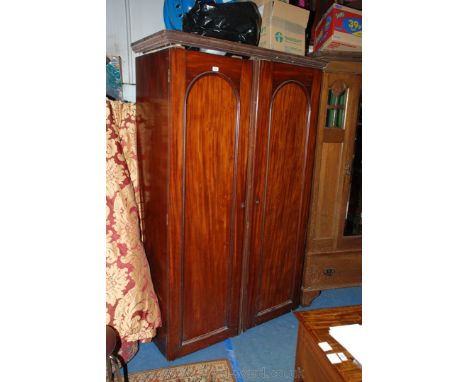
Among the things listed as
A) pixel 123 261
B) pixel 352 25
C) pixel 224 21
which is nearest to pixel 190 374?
pixel 123 261

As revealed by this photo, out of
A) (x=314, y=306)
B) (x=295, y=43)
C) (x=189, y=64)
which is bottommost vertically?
(x=314, y=306)

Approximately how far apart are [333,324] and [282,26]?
1677 mm

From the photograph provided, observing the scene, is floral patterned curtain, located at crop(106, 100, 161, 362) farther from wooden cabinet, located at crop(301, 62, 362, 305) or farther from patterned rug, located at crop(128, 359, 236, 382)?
wooden cabinet, located at crop(301, 62, 362, 305)

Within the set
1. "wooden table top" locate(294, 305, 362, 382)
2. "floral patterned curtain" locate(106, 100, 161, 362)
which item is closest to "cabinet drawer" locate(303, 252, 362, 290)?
"floral patterned curtain" locate(106, 100, 161, 362)

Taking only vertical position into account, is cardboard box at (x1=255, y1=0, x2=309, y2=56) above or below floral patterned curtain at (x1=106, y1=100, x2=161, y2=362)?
above

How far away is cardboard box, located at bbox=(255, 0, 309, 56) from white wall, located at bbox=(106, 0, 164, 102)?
71cm

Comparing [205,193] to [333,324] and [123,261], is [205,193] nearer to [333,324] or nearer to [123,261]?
[123,261]

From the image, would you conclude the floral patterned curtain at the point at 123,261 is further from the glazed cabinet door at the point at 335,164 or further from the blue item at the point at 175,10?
the glazed cabinet door at the point at 335,164

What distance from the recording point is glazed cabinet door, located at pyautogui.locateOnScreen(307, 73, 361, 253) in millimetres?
2270
